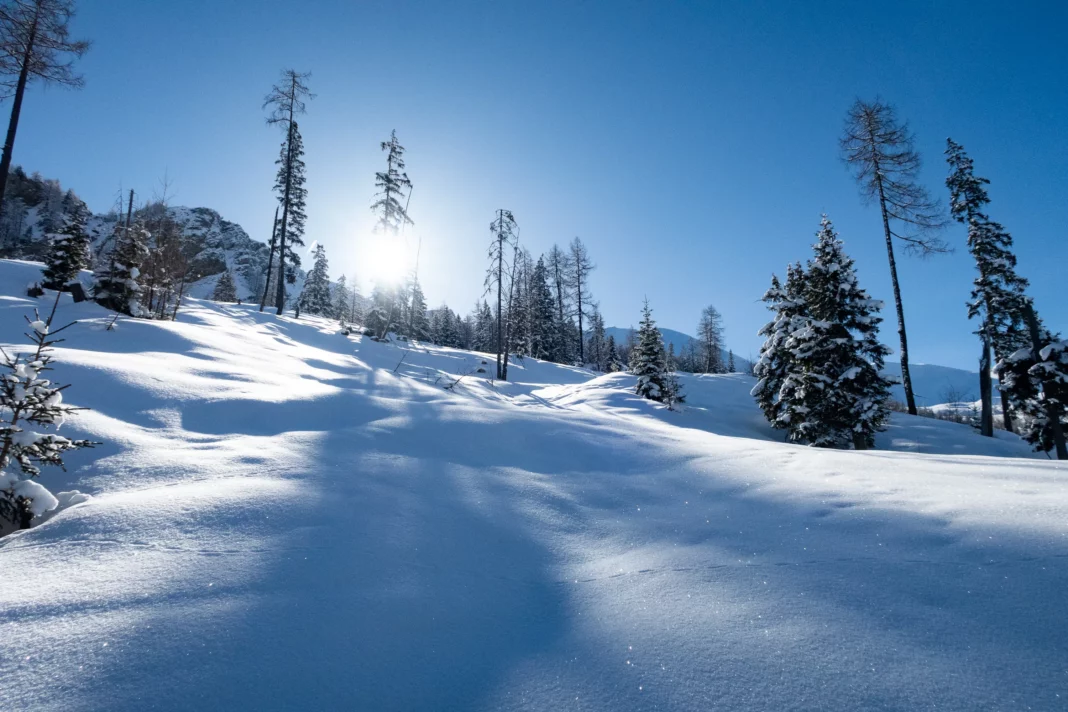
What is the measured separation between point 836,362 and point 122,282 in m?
20.3

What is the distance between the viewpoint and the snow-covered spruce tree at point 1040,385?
43.4ft

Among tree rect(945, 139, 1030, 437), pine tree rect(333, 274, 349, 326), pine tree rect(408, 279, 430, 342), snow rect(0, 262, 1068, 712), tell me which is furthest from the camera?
pine tree rect(333, 274, 349, 326)

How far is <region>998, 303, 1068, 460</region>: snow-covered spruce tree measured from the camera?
1323 centimetres

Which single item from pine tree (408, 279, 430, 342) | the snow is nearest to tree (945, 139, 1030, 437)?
the snow

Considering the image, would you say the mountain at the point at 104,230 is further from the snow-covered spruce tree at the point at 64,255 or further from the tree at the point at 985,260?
the tree at the point at 985,260

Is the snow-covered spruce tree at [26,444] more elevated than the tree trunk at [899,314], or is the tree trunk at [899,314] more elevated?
the tree trunk at [899,314]

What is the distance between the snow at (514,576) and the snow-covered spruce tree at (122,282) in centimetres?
805

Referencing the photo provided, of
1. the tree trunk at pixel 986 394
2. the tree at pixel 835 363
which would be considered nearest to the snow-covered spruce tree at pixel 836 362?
the tree at pixel 835 363

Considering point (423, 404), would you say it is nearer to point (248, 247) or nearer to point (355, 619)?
point (355, 619)

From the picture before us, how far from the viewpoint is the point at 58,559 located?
2521 millimetres

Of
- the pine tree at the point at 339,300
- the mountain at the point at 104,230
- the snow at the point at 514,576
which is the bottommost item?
the snow at the point at 514,576

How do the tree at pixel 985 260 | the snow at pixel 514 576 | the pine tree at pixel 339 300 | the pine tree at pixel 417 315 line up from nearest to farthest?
the snow at pixel 514 576
the tree at pixel 985 260
the pine tree at pixel 417 315
the pine tree at pixel 339 300

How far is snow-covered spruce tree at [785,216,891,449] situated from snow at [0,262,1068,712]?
9177 mm

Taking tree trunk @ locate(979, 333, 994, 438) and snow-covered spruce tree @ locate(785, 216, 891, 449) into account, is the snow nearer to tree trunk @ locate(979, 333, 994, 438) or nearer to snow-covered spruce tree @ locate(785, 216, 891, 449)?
snow-covered spruce tree @ locate(785, 216, 891, 449)
